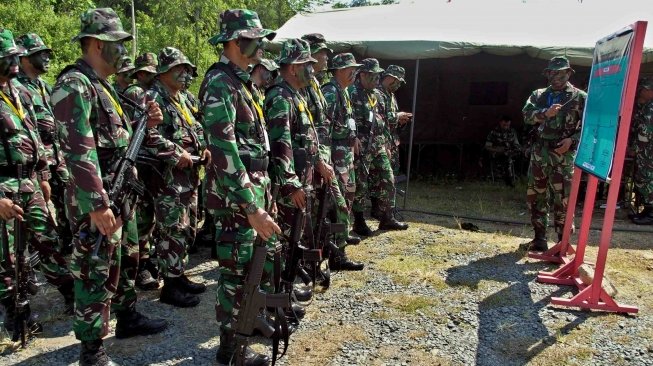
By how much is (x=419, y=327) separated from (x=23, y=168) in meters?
3.03

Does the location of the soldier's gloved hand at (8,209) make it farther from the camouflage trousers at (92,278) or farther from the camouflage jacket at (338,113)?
the camouflage jacket at (338,113)

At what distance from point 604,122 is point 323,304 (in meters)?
2.70

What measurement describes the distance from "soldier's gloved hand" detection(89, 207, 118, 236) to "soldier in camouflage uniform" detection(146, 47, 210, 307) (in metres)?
1.26

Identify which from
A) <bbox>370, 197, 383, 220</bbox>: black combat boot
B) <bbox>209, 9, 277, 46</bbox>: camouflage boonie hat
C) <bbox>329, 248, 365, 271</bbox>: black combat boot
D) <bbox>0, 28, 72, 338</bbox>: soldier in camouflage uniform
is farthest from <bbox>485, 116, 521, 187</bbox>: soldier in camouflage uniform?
<bbox>0, 28, 72, 338</bbox>: soldier in camouflage uniform

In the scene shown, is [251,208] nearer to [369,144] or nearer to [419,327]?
[419,327]

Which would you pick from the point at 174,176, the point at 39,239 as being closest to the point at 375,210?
the point at 174,176

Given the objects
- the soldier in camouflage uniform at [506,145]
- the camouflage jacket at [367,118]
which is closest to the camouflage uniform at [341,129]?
the camouflage jacket at [367,118]

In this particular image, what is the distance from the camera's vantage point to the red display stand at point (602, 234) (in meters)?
3.79

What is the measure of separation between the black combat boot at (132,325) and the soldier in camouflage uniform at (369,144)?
129 inches

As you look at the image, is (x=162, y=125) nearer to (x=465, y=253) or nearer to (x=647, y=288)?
(x=465, y=253)

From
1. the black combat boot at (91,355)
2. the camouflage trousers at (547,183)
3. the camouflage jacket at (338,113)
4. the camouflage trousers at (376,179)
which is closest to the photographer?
the black combat boot at (91,355)

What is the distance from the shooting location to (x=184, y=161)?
418 cm

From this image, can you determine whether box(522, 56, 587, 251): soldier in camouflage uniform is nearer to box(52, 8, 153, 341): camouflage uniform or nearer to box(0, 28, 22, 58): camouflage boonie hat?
box(52, 8, 153, 341): camouflage uniform

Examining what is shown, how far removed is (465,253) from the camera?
596cm
